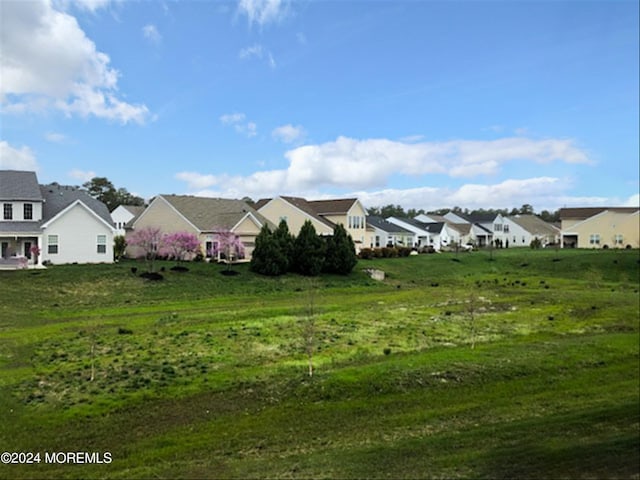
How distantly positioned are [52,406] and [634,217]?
56072 mm

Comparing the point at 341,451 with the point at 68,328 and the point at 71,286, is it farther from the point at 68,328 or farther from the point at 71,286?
the point at 71,286

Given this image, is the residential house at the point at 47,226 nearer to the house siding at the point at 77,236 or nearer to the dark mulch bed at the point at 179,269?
the house siding at the point at 77,236

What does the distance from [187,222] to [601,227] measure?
150ft

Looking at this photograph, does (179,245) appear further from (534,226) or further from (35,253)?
(534,226)

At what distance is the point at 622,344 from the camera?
1359cm

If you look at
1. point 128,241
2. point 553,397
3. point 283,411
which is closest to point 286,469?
point 283,411

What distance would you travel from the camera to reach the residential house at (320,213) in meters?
44.0

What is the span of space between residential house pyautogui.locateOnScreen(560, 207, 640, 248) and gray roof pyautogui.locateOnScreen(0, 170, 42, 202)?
53.6 metres

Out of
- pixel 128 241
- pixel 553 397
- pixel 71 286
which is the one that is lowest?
pixel 553 397

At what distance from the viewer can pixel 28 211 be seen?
28.2 m

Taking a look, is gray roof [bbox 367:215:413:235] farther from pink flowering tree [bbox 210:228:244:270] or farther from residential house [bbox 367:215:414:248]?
pink flowering tree [bbox 210:228:244:270]

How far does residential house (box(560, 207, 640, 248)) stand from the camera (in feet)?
163

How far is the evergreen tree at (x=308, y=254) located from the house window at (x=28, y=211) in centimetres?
1637

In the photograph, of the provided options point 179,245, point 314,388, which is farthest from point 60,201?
point 314,388
